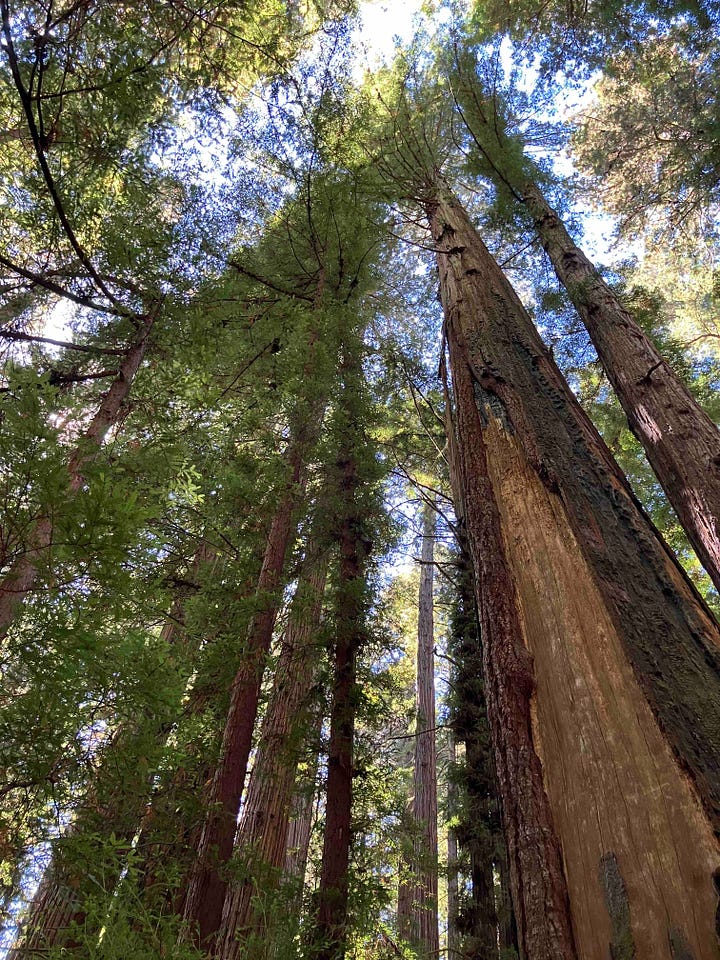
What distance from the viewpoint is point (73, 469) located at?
331cm

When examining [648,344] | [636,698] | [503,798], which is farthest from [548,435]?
[648,344]

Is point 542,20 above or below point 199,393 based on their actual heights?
above

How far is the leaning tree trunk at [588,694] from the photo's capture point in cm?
113

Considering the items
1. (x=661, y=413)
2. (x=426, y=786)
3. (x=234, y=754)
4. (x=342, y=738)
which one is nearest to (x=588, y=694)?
(x=234, y=754)

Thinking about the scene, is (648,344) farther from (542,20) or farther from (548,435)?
(542,20)

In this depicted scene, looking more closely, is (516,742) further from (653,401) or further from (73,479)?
(653,401)

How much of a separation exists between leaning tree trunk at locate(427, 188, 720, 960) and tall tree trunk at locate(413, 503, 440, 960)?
9.76 feet

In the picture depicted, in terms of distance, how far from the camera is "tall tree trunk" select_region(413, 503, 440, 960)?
4715 mm

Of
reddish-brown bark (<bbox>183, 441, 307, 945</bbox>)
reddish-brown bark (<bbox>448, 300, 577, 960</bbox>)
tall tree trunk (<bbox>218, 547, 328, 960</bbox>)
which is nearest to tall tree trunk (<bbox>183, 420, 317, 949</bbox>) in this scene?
reddish-brown bark (<bbox>183, 441, 307, 945</bbox>)

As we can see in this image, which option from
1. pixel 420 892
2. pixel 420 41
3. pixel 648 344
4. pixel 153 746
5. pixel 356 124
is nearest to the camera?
pixel 153 746

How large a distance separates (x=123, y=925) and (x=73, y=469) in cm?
240

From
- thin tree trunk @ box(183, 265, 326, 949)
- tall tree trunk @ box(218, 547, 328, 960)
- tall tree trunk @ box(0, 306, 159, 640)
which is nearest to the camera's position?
tall tree trunk @ box(0, 306, 159, 640)

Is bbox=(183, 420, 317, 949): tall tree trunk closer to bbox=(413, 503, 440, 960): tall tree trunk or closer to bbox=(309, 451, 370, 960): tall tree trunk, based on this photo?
bbox=(309, 451, 370, 960): tall tree trunk

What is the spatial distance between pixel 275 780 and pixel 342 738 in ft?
2.46
